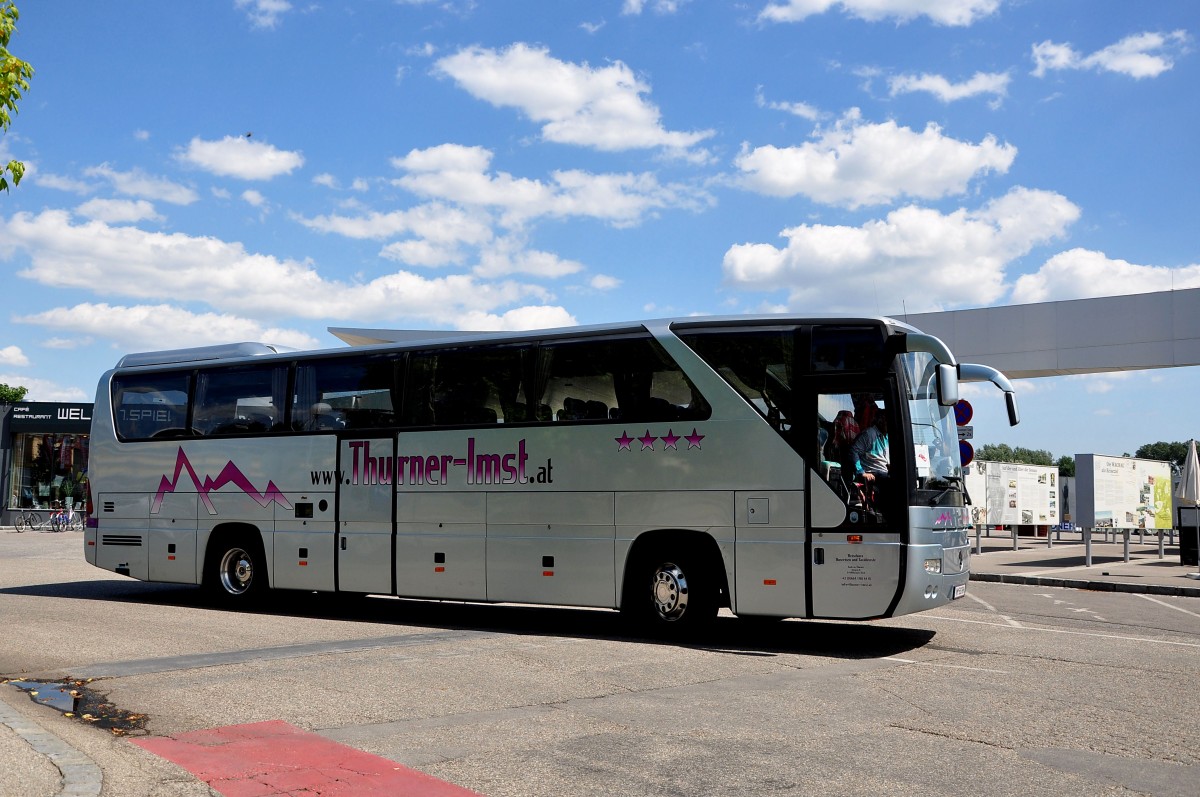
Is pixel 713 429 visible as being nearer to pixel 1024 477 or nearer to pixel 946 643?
pixel 946 643

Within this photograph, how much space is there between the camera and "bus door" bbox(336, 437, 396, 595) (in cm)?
1380

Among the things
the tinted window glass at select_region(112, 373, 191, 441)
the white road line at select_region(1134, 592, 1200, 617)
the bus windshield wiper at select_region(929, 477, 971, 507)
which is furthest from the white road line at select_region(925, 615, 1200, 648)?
the tinted window glass at select_region(112, 373, 191, 441)

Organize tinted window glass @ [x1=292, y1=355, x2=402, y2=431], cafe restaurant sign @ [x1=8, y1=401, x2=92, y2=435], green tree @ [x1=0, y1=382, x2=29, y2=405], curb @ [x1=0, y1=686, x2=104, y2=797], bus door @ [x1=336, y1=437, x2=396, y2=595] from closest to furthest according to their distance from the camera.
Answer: curb @ [x1=0, y1=686, x2=104, y2=797] < bus door @ [x1=336, y1=437, x2=396, y2=595] < tinted window glass @ [x1=292, y1=355, x2=402, y2=431] < cafe restaurant sign @ [x1=8, y1=401, x2=92, y2=435] < green tree @ [x1=0, y1=382, x2=29, y2=405]

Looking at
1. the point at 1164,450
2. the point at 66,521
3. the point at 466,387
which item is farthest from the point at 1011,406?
the point at 1164,450

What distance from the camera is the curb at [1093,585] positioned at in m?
18.7

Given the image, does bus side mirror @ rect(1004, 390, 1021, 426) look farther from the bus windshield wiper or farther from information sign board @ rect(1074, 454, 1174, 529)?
information sign board @ rect(1074, 454, 1174, 529)

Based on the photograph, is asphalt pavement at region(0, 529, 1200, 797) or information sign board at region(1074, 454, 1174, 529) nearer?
asphalt pavement at region(0, 529, 1200, 797)

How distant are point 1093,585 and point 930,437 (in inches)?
429

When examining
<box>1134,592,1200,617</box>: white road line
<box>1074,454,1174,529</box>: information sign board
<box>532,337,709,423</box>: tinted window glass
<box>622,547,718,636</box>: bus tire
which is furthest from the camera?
<box>1074,454,1174,529</box>: information sign board

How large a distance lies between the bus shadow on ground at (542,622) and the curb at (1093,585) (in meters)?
8.50

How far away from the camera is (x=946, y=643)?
11.5m

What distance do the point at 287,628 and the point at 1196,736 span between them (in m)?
9.24

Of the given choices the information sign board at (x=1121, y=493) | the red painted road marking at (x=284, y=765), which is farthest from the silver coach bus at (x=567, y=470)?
the information sign board at (x=1121, y=493)

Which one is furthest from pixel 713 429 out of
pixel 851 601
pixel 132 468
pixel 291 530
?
pixel 132 468
